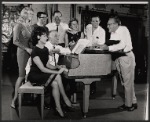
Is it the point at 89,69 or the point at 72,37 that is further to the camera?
the point at 72,37

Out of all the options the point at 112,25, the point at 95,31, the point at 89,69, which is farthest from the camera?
the point at 95,31

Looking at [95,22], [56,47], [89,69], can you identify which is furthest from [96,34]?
[89,69]

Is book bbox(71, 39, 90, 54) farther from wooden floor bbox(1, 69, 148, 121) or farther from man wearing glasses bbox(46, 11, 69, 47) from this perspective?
wooden floor bbox(1, 69, 148, 121)

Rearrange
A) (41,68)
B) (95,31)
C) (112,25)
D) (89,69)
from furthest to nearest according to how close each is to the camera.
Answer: (95,31), (112,25), (41,68), (89,69)

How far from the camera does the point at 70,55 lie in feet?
13.5

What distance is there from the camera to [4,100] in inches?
190

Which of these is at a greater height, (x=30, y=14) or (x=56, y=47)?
(x=30, y=14)

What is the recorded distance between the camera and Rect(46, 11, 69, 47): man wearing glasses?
15.6ft

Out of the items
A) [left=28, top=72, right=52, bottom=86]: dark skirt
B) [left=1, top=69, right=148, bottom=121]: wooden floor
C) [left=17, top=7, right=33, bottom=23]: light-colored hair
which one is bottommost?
[left=1, top=69, right=148, bottom=121]: wooden floor

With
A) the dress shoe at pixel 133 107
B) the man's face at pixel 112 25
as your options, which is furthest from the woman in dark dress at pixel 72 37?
the dress shoe at pixel 133 107

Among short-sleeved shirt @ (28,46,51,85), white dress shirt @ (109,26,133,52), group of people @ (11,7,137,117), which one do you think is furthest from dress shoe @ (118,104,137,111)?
short-sleeved shirt @ (28,46,51,85)

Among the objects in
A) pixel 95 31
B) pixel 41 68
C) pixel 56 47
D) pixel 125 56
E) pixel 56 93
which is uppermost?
pixel 95 31

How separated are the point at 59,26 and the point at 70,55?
0.91m

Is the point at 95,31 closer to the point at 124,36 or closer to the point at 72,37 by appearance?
the point at 72,37
